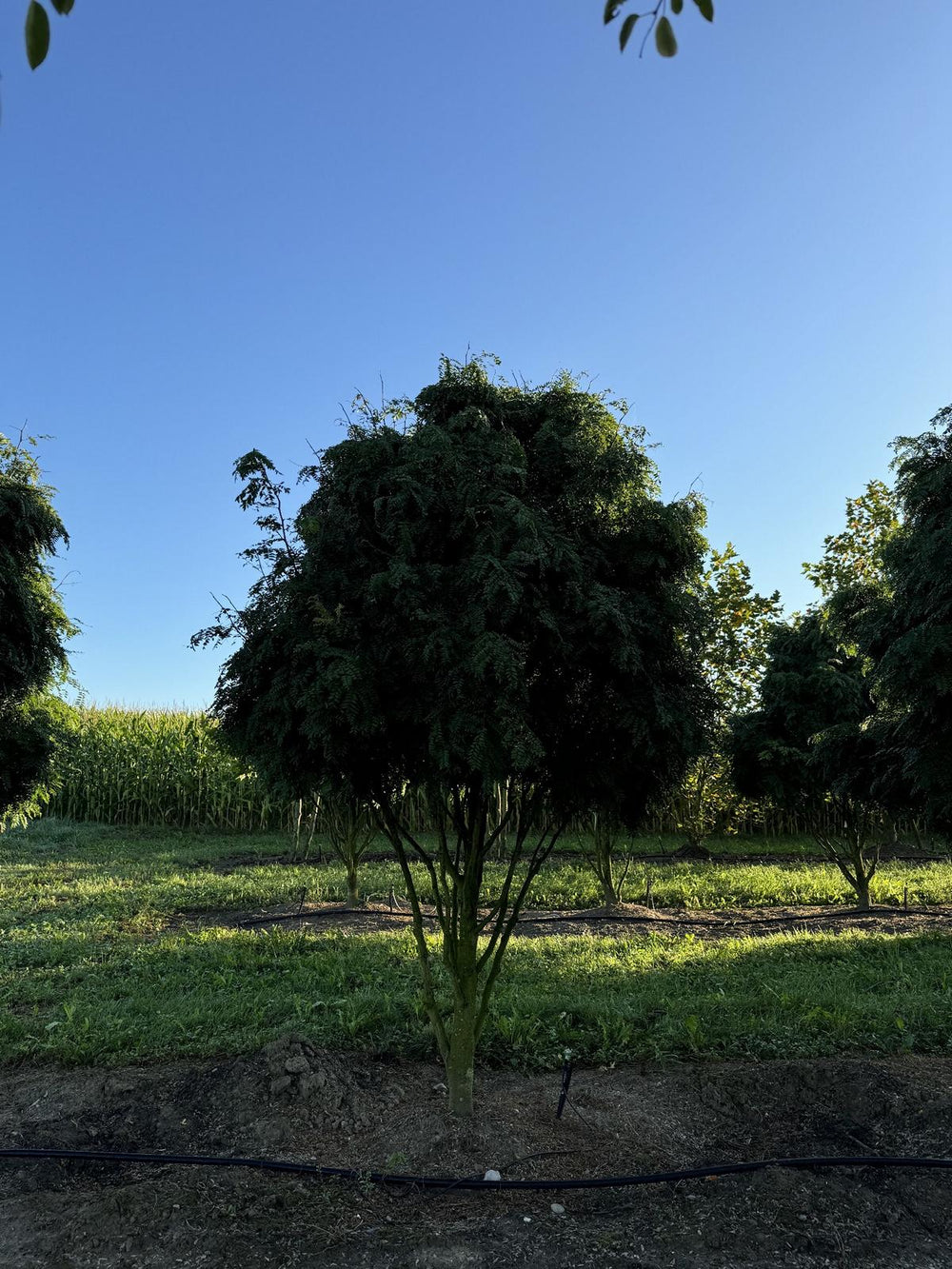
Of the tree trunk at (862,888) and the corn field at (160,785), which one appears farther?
the corn field at (160,785)

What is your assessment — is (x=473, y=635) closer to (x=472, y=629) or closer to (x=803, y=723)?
(x=472, y=629)

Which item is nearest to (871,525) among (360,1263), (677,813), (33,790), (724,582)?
(724,582)

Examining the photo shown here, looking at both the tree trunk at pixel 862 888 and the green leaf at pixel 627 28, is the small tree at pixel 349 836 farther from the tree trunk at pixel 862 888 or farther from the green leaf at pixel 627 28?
the green leaf at pixel 627 28

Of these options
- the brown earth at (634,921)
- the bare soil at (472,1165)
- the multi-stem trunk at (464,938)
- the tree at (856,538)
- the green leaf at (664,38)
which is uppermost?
the tree at (856,538)

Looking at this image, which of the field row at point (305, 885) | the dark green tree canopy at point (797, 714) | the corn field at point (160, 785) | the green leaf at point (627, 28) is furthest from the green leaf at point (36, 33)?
the corn field at point (160, 785)

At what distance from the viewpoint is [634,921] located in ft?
33.1

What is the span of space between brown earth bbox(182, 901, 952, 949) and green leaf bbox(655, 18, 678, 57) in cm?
871

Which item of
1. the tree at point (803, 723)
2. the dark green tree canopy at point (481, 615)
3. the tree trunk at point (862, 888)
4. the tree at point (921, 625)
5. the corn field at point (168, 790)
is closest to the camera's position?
the dark green tree canopy at point (481, 615)

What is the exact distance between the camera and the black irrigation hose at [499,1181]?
3.99 meters

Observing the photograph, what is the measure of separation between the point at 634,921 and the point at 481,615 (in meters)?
7.30

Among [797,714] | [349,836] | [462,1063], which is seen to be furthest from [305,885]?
[462,1063]

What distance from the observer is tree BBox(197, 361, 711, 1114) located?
3.92m

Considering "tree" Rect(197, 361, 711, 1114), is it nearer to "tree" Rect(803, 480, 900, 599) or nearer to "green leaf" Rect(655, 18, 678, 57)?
"green leaf" Rect(655, 18, 678, 57)

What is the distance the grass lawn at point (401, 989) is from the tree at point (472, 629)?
146 cm
